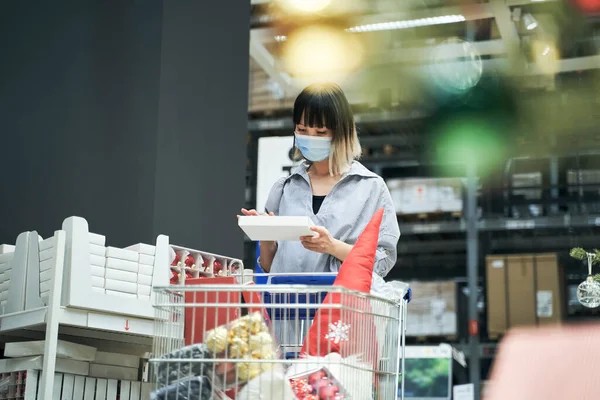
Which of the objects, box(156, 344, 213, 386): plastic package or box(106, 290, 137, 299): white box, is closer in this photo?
box(156, 344, 213, 386): plastic package

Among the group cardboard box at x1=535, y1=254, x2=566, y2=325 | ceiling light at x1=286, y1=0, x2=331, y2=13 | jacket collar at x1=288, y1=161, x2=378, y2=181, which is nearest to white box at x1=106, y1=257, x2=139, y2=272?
jacket collar at x1=288, y1=161, x2=378, y2=181

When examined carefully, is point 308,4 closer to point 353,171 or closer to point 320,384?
point 353,171

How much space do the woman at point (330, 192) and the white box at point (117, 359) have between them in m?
0.48

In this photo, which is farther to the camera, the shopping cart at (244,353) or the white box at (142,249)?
the white box at (142,249)

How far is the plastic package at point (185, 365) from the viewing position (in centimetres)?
146

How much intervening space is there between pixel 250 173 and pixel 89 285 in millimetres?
6295

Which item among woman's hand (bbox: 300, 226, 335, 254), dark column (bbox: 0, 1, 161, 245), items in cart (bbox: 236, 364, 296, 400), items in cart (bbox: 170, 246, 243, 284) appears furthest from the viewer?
dark column (bbox: 0, 1, 161, 245)

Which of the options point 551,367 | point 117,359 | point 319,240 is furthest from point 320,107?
point 551,367

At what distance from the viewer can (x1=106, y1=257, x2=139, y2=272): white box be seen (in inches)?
Result: 81.7

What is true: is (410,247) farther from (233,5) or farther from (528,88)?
(233,5)

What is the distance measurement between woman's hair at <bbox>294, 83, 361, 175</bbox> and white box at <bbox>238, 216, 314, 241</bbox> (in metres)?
0.36

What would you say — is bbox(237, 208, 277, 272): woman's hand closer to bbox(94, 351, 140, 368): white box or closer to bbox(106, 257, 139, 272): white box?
bbox(106, 257, 139, 272): white box

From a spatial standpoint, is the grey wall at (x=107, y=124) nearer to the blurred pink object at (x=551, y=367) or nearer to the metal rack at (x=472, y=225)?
the blurred pink object at (x=551, y=367)

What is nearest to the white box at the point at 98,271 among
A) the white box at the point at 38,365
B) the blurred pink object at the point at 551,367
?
the white box at the point at 38,365
